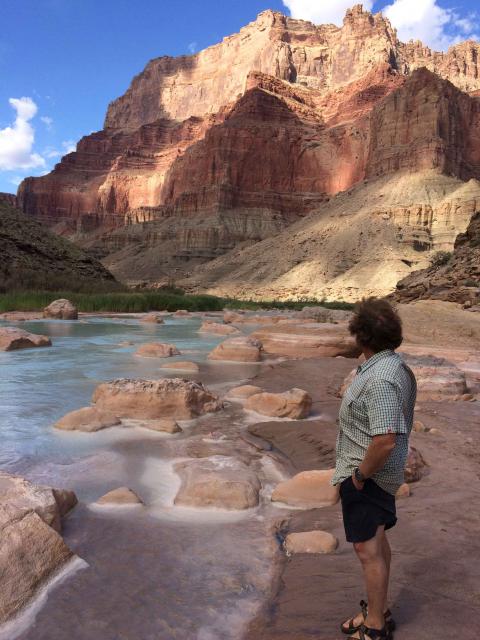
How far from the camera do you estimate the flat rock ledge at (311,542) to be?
2.75 m

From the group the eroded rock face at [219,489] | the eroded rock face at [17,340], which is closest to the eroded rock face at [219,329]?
the eroded rock face at [17,340]

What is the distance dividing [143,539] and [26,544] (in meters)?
0.70

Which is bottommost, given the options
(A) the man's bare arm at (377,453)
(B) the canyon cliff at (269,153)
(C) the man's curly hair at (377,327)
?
(A) the man's bare arm at (377,453)

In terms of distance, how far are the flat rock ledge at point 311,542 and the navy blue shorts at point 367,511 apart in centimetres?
71

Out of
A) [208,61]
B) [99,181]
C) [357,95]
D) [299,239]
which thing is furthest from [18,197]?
[299,239]

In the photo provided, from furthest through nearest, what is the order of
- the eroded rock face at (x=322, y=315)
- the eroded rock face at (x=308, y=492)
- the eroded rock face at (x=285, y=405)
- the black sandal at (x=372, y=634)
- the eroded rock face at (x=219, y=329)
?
1. the eroded rock face at (x=322, y=315)
2. the eroded rock face at (x=219, y=329)
3. the eroded rock face at (x=285, y=405)
4. the eroded rock face at (x=308, y=492)
5. the black sandal at (x=372, y=634)

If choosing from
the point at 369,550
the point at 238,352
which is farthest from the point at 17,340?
the point at 369,550

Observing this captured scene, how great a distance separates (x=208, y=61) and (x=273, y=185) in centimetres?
6998

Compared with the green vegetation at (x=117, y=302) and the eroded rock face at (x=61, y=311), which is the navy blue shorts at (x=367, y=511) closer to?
the eroded rock face at (x=61, y=311)

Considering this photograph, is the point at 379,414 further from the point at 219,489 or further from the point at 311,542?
the point at 219,489

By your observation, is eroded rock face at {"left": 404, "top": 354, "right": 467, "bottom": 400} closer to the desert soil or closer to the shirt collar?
the desert soil

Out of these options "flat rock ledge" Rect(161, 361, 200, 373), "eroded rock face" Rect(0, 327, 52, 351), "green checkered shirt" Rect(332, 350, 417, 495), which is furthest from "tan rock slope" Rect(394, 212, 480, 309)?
"green checkered shirt" Rect(332, 350, 417, 495)

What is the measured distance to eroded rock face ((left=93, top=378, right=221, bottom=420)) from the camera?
5.41 meters

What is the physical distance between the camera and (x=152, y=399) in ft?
17.8
